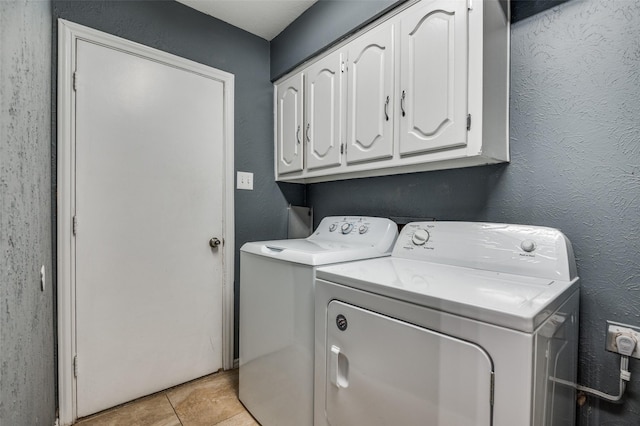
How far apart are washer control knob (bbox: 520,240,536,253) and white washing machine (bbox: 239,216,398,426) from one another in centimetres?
63

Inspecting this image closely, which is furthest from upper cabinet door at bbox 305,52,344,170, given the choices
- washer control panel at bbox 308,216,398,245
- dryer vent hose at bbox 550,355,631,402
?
dryer vent hose at bbox 550,355,631,402

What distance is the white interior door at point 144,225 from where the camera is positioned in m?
1.65

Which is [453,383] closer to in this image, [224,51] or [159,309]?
[159,309]

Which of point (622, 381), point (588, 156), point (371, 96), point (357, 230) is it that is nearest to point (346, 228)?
point (357, 230)

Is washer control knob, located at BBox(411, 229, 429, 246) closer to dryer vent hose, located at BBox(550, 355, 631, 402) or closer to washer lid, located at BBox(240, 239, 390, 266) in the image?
washer lid, located at BBox(240, 239, 390, 266)

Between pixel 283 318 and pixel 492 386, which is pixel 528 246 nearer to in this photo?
pixel 492 386

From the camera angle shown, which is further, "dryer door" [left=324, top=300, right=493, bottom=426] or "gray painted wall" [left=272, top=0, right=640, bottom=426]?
"gray painted wall" [left=272, top=0, right=640, bottom=426]

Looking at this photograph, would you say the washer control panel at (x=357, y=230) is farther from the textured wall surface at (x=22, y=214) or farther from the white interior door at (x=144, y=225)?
the textured wall surface at (x=22, y=214)

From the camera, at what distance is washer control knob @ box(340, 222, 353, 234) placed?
6.22ft

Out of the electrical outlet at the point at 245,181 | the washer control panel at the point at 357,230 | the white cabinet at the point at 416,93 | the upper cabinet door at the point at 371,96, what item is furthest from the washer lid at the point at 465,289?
the electrical outlet at the point at 245,181

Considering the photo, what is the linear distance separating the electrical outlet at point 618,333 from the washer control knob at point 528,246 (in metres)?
0.39

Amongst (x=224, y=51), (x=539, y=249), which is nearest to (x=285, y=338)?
(x=539, y=249)

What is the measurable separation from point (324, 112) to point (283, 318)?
48.5 inches

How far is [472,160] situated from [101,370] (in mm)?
2239
